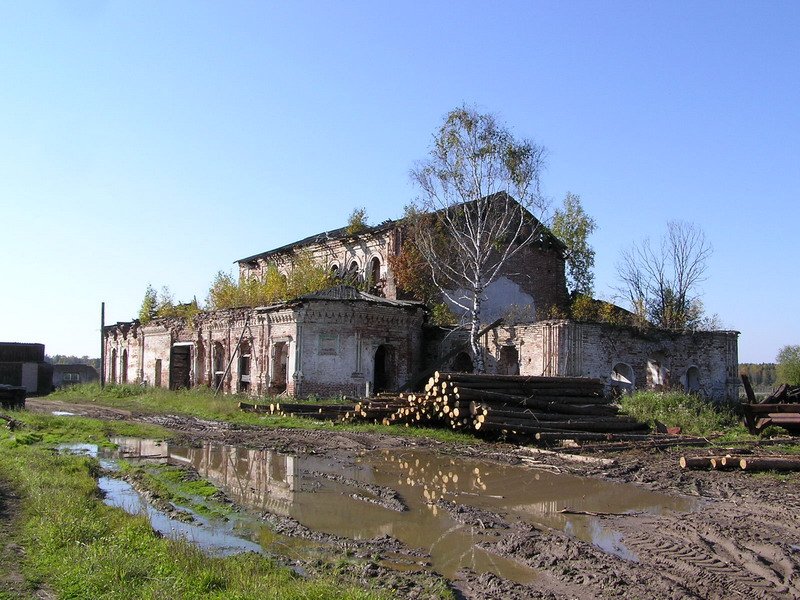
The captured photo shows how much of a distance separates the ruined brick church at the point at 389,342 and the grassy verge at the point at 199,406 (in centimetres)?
192

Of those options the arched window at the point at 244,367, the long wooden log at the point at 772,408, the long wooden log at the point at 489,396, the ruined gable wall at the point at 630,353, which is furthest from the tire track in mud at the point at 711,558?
the arched window at the point at 244,367

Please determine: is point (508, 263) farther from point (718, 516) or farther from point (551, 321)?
point (718, 516)

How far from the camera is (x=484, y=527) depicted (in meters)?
8.80

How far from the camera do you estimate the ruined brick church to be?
24.6m

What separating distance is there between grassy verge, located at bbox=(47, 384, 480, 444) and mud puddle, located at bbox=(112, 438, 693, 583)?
2.92 meters

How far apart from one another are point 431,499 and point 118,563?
5.29m

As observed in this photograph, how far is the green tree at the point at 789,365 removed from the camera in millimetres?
41597

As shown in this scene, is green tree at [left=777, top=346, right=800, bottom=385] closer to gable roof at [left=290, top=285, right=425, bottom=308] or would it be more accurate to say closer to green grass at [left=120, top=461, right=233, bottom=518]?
gable roof at [left=290, top=285, right=425, bottom=308]

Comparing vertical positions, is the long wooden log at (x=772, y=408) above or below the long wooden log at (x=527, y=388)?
below

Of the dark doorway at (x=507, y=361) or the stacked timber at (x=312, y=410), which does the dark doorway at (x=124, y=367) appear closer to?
the stacked timber at (x=312, y=410)

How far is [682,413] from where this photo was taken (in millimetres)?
19828

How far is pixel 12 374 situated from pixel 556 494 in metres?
38.6

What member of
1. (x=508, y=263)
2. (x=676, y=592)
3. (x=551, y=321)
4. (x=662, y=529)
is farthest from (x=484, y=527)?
(x=508, y=263)

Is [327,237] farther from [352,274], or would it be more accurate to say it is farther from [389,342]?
[389,342]
